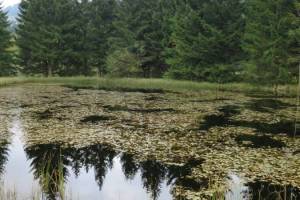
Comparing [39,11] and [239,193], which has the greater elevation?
[39,11]

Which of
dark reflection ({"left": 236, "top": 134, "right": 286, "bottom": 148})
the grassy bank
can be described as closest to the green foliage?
the grassy bank

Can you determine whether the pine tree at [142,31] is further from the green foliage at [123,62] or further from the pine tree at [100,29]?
the pine tree at [100,29]

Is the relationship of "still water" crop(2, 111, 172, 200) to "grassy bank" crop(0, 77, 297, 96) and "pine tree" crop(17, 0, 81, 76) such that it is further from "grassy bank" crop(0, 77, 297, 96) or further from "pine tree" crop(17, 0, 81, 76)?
"pine tree" crop(17, 0, 81, 76)

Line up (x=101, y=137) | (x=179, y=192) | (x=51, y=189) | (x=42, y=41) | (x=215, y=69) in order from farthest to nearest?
(x=42, y=41) < (x=215, y=69) < (x=101, y=137) < (x=179, y=192) < (x=51, y=189)

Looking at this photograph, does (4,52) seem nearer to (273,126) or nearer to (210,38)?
(210,38)

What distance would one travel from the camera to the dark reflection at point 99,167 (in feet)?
31.1

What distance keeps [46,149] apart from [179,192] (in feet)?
17.3

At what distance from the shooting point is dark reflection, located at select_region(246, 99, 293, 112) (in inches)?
866

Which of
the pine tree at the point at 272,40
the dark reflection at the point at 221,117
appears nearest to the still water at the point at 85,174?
the dark reflection at the point at 221,117

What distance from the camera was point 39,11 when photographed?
47.8 m

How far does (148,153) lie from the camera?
12.1 m

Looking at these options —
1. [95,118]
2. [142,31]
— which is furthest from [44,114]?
[142,31]

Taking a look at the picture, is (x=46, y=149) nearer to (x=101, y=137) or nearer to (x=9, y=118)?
(x=101, y=137)

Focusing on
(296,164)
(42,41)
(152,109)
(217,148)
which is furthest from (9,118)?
(42,41)
